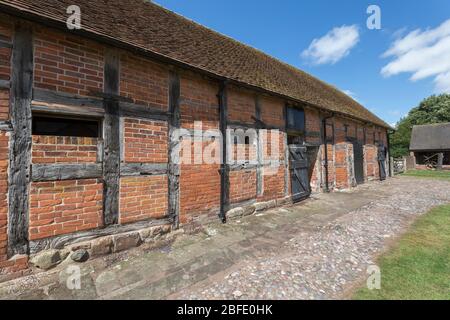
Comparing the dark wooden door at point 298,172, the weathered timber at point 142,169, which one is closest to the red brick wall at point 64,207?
the weathered timber at point 142,169

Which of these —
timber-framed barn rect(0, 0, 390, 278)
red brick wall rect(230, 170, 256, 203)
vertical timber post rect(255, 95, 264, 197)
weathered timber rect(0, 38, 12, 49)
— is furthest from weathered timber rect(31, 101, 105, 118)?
vertical timber post rect(255, 95, 264, 197)

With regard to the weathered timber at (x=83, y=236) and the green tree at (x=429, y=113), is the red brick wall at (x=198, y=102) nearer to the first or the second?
the weathered timber at (x=83, y=236)

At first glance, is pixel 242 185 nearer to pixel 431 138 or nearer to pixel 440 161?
pixel 440 161

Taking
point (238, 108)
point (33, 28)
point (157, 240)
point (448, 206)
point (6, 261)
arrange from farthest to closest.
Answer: point (448, 206)
point (238, 108)
point (157, 240)
point (33, 28)
point (6, 261)

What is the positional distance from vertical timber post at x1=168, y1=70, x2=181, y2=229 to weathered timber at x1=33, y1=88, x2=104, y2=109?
4.38 ft

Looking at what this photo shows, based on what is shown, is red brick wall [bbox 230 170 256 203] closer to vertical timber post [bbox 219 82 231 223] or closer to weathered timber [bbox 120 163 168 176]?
vertical timber post [bbox 219 82 231 223]

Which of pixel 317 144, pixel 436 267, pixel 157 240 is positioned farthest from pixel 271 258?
pixel 317 144

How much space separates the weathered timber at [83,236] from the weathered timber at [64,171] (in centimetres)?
86

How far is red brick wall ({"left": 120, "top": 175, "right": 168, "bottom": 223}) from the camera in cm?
404

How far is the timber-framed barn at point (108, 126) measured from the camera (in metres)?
3.14

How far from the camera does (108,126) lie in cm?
389

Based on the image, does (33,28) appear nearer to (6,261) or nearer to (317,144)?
(6,261)

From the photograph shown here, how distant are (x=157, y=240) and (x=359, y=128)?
12.3 m

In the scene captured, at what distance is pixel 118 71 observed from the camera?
13.3 ft
